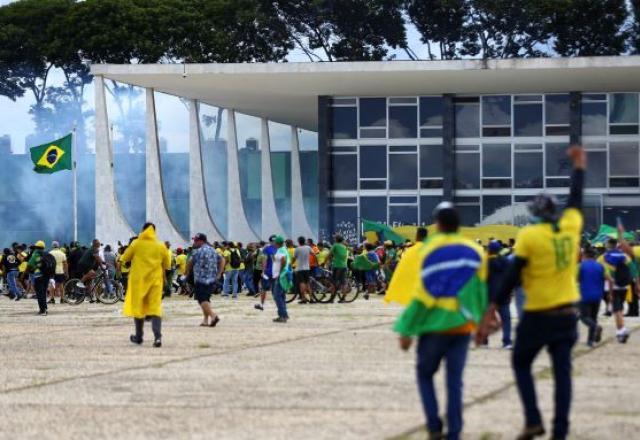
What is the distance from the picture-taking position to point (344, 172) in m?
55.6

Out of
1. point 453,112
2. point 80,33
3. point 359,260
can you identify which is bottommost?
point 359,260

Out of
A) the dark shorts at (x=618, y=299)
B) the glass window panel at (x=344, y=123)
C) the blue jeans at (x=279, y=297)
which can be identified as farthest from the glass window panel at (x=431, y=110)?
the dark shorts at (x=618, y=299)

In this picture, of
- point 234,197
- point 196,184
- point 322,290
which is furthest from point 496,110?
point 322,290

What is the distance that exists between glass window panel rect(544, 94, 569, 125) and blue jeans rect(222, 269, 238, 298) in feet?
62.2

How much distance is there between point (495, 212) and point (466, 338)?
45.6 meters

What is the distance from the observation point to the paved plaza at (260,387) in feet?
35.1

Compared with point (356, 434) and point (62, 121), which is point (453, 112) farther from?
point (356, 434)

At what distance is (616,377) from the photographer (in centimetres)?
1430

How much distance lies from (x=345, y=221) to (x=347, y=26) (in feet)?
71.6

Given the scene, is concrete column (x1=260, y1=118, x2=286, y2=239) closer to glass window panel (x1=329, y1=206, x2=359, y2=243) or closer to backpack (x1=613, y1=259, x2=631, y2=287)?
glass window panel (x1=329, y1=206, x2=359, y2=243)

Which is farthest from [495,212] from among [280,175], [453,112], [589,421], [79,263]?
[589,421]

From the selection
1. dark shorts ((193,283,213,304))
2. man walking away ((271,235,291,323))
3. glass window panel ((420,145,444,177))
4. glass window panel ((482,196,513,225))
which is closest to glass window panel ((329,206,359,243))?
glass window panel ((420,145,444,177))

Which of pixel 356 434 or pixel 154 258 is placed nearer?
pixel 356 434

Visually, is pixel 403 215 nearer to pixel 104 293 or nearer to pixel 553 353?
pixel 104 293
